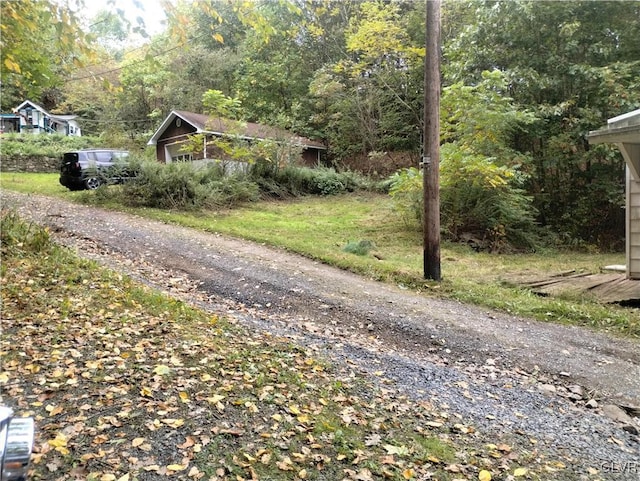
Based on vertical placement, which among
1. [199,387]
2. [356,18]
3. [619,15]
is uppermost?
[356,18]

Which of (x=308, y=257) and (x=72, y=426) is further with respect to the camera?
(x=308, y=257)

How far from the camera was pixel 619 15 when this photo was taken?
14508mm

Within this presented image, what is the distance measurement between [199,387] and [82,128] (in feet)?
126

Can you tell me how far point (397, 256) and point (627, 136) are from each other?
5.13 m

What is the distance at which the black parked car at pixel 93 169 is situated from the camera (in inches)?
556

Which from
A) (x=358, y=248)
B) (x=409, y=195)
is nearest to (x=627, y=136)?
(x=358, y=248)

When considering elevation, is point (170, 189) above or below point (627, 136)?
below

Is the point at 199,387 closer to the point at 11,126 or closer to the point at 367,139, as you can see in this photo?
the point at 367,139

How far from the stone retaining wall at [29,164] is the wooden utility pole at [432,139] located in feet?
81.1

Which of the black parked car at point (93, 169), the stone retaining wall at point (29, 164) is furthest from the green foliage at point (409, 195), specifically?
the stone retaining wall at point (29, 164)

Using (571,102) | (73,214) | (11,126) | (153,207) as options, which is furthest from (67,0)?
(11,126)

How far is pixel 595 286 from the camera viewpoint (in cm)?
772

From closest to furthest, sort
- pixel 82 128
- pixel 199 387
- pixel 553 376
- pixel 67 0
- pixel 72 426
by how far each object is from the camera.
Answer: pixel 72 426 → pixel 199 387 → pixel 67 0 → pixel 553 376 → pixel 82 128

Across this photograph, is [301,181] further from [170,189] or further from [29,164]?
[29,164]
